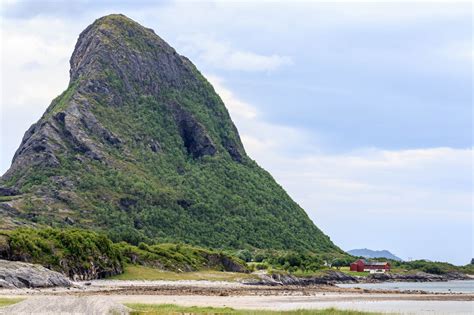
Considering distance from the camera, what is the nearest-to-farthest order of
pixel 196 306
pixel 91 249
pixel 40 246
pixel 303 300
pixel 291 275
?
pixel 196 306 → pixel 303 300 → pixel 40 246 → pixel 91 249 → pixel 291 275

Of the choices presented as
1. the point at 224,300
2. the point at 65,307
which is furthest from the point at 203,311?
the point at 224,300

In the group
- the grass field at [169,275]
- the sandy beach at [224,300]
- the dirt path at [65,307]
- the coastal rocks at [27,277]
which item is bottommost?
the dirt path at [65,307]

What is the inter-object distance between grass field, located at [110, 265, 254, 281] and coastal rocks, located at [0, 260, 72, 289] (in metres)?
27.4

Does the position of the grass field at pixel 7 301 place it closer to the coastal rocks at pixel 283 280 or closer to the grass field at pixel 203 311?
the grass field at pixel 203 311

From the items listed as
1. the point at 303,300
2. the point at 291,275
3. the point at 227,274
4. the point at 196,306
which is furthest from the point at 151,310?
the point at 291,275

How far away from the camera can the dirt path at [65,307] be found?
68.9m

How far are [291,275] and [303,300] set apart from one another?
86385mm

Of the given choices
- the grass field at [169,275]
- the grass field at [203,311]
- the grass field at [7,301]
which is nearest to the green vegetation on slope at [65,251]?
the grass field at [169,275]

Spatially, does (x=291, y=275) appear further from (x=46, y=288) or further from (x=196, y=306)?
(x=196, y=306)

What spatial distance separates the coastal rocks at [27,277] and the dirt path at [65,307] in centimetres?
3588

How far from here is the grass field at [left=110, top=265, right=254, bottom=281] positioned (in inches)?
5979

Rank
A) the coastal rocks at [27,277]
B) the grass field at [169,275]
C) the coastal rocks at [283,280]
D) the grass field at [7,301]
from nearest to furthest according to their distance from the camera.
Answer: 1. the grass field at [7,301]
2. the coastal rocks at [27,277]
3. the grass field at [169,275]
4. the coastal rocks at [283,280]

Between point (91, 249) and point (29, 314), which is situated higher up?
point (91, 249)

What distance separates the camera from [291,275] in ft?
632
